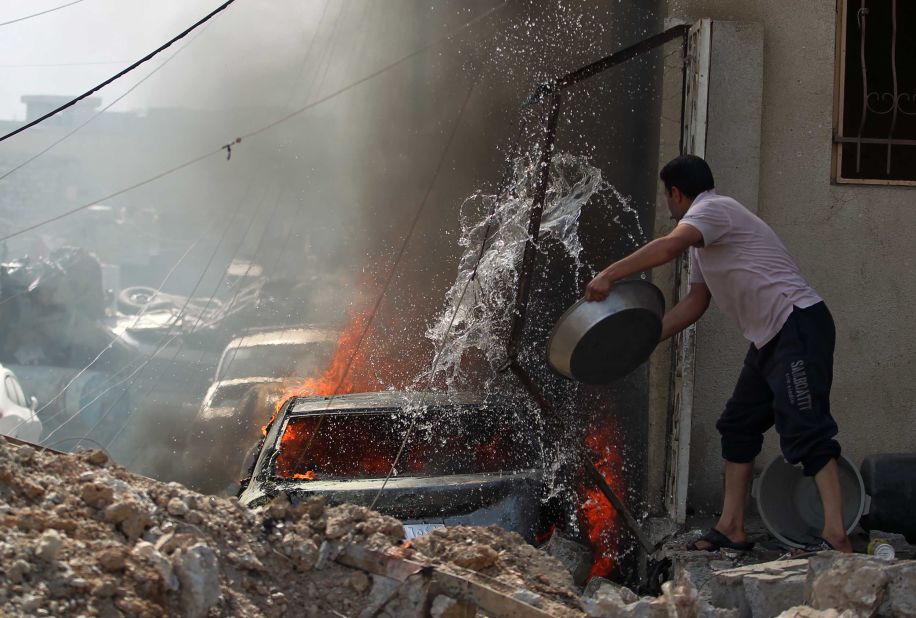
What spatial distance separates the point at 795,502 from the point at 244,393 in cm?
601

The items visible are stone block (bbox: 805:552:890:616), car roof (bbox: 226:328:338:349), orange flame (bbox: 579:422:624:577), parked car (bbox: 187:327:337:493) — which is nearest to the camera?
stone block (bbox: 805:552:890:616)

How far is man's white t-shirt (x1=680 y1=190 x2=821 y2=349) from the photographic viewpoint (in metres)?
4.13

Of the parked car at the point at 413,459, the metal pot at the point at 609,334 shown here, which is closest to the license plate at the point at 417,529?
the parked car at the point at 413,459

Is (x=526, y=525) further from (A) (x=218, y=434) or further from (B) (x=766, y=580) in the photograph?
(A) (x=218, y=434)

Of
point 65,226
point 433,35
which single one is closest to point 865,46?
point 433,35

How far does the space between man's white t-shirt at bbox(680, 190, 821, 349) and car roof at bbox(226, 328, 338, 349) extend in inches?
287

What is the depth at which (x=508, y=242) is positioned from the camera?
624 centimetres

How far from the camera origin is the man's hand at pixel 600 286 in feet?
13.2

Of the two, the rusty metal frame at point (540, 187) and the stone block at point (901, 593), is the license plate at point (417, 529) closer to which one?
the rusty metal frame at point (540, 187)

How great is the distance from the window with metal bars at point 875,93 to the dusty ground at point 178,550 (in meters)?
3.75

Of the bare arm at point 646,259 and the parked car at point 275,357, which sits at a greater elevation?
the parked car at point 275,357

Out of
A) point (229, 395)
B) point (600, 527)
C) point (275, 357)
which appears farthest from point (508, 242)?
point (275, 357)

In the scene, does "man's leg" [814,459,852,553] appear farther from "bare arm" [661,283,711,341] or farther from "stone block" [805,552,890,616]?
"bare arm" [661,283,711,341]

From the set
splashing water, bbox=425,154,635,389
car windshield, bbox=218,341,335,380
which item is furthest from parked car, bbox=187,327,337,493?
splashing water, bbox=425,154,635,389
